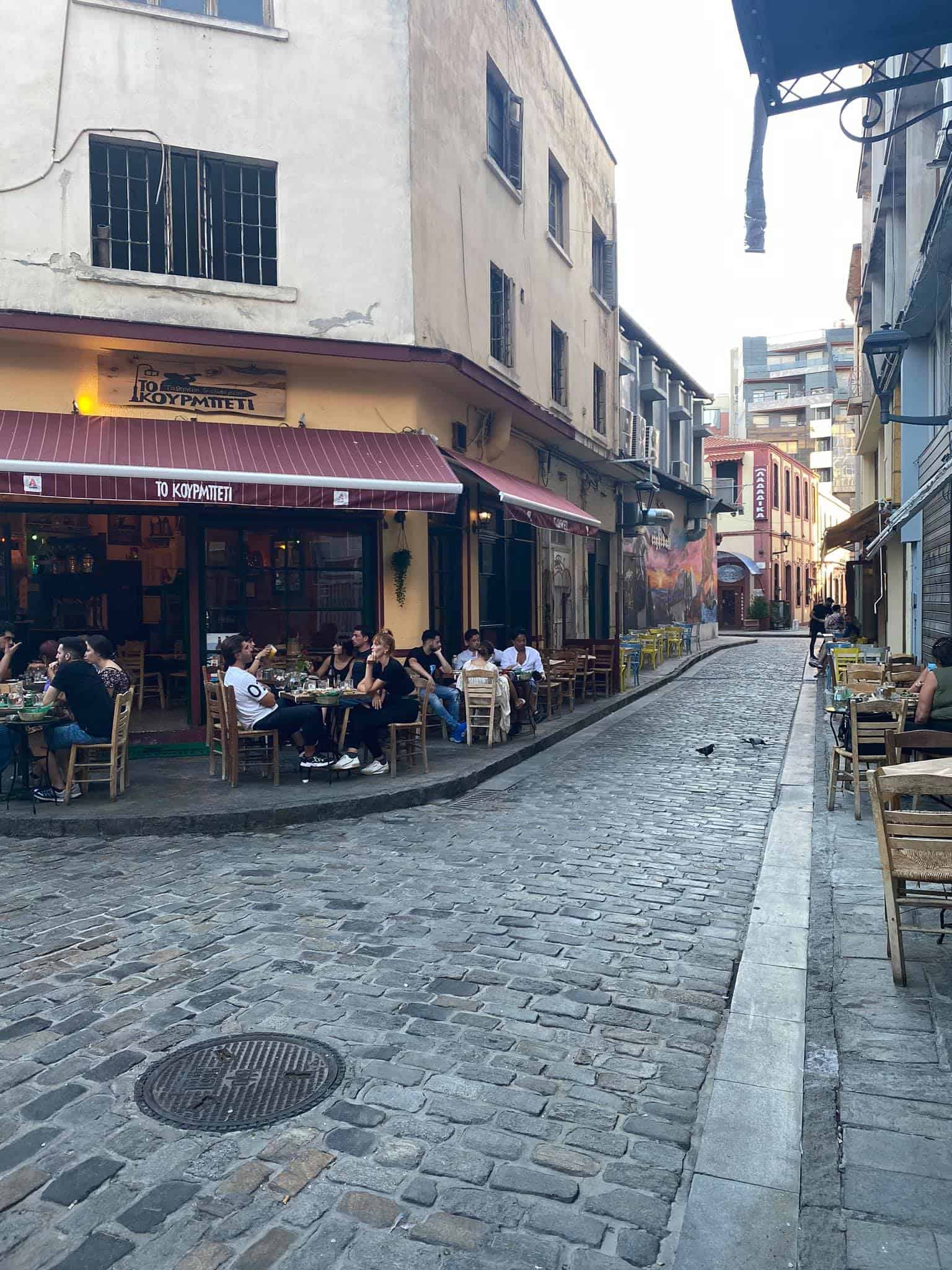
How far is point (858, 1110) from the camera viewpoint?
3330mm

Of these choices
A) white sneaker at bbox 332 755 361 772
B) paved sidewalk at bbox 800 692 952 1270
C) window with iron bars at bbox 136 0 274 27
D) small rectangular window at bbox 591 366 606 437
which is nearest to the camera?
paved sidewalk at bbox 800 692 952 1270

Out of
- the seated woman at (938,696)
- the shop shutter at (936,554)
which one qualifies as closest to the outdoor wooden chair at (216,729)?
the seated woman at (938,696)

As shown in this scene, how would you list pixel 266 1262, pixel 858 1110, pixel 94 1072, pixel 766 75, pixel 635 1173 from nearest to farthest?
pixel 266 1262 < pixel 635 1173 < pixel 858 1110 < pixel 94 1072 < pixel 766 75

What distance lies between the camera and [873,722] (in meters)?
8.16

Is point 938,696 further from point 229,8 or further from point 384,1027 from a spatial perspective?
point 229,8

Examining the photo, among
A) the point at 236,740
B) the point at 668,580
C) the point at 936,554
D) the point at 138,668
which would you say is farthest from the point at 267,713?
the point at 668,580

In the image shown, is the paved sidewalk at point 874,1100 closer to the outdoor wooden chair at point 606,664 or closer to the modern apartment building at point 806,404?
the outdoor wooden chair at point 606,664

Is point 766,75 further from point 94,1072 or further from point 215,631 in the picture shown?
point 215,631

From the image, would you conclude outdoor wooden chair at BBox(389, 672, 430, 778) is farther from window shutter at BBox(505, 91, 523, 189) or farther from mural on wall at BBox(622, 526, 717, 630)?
mural on wall at BBox(622, 526, 717, 630)

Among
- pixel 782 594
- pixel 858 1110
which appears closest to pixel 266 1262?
pixel 858 1110

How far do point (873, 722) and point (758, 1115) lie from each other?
5455mm

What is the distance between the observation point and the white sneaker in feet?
30.0

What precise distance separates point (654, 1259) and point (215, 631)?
9690 mm

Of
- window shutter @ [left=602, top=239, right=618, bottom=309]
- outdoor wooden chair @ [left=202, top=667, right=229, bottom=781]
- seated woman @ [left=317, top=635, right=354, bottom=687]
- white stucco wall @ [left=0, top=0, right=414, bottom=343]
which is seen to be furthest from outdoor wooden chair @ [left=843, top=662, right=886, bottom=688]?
window shutter @ [left=602, top=239, right=618, bottom=309]
